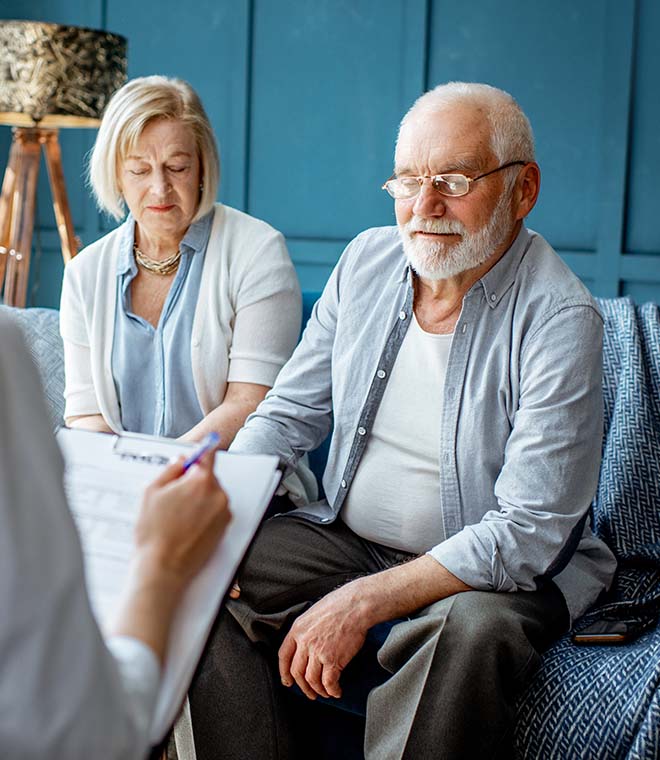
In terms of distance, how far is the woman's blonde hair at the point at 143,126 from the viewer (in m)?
2.27

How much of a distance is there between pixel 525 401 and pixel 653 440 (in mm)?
470

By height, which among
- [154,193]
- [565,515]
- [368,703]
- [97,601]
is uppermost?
[154,193]

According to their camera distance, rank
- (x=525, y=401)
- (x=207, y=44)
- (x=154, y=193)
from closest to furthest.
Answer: (x=525, y=401)
(x=154, y=193)
(x=207, y=44)

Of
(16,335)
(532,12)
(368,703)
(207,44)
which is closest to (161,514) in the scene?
(16,335)

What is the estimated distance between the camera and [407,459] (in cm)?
189

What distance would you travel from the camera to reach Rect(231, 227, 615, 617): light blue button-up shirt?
65.7 inches

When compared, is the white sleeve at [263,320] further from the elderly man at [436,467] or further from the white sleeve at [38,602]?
the white sleeve at [38,602]

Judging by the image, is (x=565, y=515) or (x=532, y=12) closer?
(x=565, y=515)

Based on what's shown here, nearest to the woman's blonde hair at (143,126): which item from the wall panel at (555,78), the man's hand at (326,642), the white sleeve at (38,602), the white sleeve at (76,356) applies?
the white sleeve at (76,356)

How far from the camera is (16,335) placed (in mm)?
677

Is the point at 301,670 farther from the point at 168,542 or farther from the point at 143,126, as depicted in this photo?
the point at 143,126

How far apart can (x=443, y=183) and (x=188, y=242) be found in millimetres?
689

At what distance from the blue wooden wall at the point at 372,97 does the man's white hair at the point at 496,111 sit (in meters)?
2.34

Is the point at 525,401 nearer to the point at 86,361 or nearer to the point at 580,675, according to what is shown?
the point at 580,675
